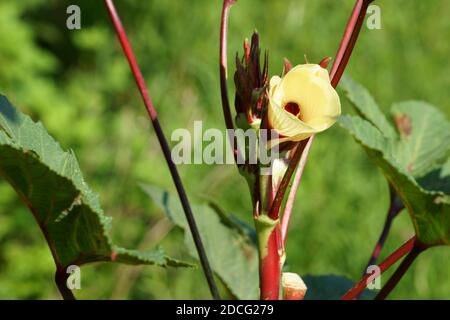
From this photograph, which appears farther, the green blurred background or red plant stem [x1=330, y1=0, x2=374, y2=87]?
the green blurred background

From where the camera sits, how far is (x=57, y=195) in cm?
59

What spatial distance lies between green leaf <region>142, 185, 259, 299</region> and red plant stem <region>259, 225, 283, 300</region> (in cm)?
19

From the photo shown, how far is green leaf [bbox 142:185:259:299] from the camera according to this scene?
2.72 ft

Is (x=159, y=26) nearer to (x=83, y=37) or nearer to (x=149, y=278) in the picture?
(x=83, y=37)

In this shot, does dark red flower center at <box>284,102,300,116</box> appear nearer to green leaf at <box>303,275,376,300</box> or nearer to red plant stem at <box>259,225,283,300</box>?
red plant stem at <box>259,225,283,300</box>

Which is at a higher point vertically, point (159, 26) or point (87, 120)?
point (159, 26)

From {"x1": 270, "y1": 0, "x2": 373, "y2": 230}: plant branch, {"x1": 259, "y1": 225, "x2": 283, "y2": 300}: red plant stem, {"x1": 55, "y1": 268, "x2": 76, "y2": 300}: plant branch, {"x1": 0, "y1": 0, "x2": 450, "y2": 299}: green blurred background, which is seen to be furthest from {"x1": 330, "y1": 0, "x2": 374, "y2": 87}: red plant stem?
{"x1": 0, "y1": 0, "x2": 450, "y2": 299}: green blurred background

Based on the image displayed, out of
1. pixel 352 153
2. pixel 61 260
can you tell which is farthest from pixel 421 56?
pixel 61 260

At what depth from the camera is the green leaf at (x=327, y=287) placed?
829 mm

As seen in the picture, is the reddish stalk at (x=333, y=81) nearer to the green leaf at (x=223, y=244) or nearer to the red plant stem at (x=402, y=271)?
the red plant stem at (x=402, y=271)

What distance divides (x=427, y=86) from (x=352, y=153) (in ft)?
1.23

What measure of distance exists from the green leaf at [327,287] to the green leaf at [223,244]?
0.06 m

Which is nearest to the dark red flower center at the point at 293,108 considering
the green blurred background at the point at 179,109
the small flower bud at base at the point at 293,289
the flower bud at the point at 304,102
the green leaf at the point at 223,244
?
the flower bud at the point at 304,102

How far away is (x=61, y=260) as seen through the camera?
0.64m
